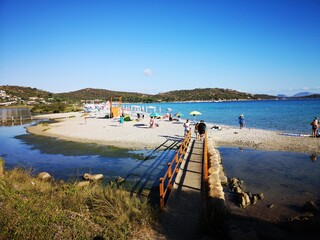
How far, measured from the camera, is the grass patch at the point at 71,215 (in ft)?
16.0

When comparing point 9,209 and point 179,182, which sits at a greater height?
point 9,209

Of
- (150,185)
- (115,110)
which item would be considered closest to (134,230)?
(150,185)

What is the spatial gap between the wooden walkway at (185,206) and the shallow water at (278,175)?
2.47m

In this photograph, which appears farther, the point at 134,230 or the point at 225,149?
the point at 225,149

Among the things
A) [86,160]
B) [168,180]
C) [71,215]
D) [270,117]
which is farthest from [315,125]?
[270,117]

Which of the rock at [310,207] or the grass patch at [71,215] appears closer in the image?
the grass patch at [71,215]

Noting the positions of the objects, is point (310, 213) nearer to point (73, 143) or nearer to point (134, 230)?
point (134, 230)

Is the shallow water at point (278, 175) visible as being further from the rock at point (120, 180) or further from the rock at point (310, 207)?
the rock at point (120, 180)

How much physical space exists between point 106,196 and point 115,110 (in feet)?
118

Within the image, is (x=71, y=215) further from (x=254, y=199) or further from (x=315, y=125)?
(x=315, y=125)

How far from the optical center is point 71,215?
5.75 m

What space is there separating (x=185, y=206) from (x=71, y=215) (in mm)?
3109

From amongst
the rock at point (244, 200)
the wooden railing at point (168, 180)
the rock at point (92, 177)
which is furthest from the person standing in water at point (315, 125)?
the rock at point (92, 177)

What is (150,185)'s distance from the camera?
1040 cm
